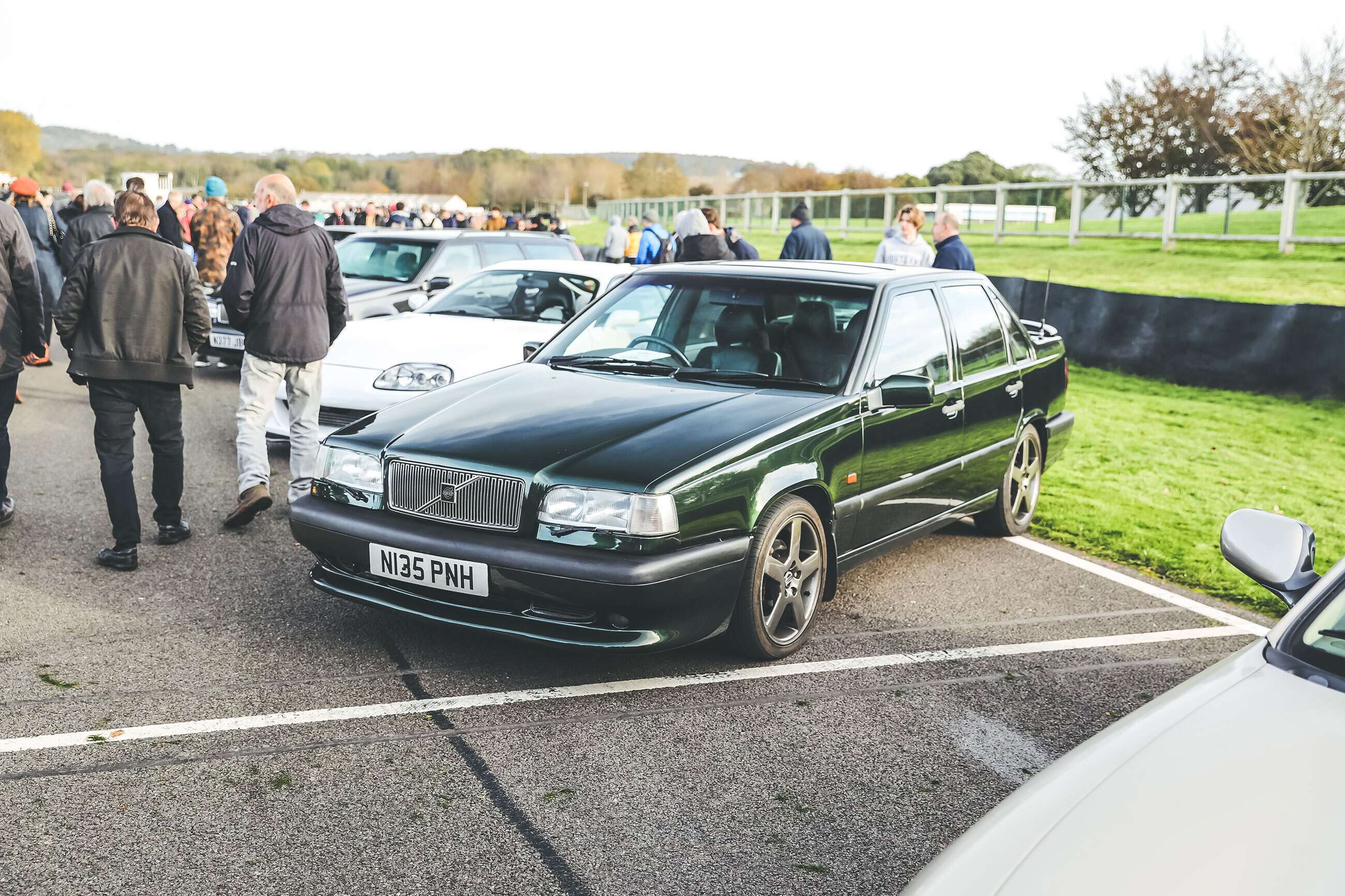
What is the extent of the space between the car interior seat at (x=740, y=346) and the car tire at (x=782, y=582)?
800mm

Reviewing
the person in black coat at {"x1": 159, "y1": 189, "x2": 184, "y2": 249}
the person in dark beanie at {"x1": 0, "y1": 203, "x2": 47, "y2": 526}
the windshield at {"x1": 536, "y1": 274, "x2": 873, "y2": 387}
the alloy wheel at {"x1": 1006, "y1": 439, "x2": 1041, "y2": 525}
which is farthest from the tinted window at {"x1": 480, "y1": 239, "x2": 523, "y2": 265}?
the windshield at {"x1": 536, "y1": 274, "x2": 873, "y2": 387}

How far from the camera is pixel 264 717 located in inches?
161

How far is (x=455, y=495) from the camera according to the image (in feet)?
14.6

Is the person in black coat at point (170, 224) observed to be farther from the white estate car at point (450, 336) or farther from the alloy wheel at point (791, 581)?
the alloy wheel at point (791, 581)

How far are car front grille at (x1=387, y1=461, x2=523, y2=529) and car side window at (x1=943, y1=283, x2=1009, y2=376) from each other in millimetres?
2753

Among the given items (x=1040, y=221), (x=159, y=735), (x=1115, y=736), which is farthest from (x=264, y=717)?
(x=1040, y=221)

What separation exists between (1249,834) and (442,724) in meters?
2.79

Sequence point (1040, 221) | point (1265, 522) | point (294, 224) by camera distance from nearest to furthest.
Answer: point (1265, 522), point (294, 224), point (1040, 221)

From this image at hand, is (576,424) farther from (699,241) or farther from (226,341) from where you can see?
(226,341)

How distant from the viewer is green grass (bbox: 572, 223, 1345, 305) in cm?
1627

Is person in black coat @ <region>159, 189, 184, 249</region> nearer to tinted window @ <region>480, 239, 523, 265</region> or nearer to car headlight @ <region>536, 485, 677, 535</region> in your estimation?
tinted window @ <region>480, 239, 523, 265</region>

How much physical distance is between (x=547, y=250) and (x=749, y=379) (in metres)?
8.35

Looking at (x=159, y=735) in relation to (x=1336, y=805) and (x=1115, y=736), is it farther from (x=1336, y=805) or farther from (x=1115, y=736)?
(x=1336, y=805)

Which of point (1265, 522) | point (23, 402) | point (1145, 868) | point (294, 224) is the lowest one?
point (23, 402)
